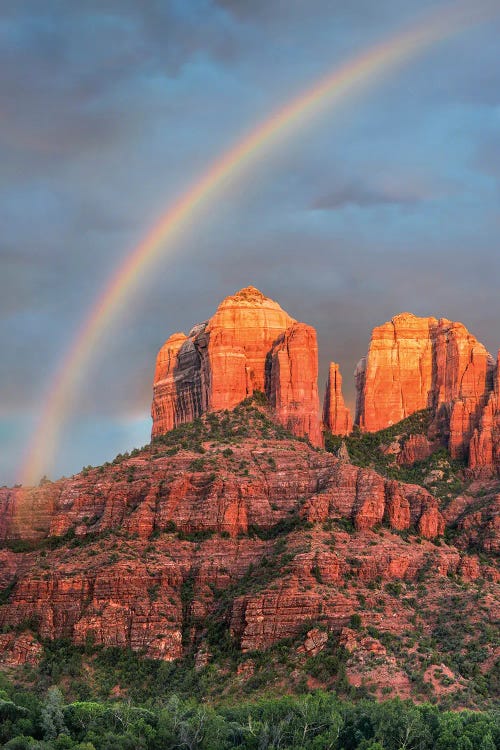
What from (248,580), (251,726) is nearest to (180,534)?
(248,580)

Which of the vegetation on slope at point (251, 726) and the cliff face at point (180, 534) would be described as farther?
the cliff face at point (180, 534)

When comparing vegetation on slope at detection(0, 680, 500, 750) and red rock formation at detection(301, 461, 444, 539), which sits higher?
red rock formation at detection(301, 461, 444, 539)

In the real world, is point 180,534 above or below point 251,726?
above

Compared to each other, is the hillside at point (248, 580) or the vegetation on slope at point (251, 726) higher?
the hillside at point (248, 580)

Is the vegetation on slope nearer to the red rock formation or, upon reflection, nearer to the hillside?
the hillside

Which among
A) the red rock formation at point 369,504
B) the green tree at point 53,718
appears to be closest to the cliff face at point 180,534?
the red rock formation at point 369,504

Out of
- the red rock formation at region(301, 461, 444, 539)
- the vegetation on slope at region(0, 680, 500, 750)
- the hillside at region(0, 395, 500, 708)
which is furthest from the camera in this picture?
the red rock formation at region(301, 461, 444, 539)

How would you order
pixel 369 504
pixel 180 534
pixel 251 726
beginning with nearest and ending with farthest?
pixel 251 726 → pixel 369 504 → pixel 180 534

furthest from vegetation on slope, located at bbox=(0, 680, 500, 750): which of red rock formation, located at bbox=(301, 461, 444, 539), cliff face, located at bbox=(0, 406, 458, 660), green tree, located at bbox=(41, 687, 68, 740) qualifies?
red rock formation, located at bbox=(301, 461, 444, 539)

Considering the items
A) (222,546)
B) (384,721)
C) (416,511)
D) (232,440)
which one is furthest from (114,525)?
(384,721)

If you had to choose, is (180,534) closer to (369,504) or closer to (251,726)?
(369,504)

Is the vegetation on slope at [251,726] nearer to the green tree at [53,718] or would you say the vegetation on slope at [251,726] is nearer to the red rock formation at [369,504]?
the green tree at [53,718]

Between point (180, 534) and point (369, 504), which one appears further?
point (180, 534)

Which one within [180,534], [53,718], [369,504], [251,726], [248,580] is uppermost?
[369,504]
